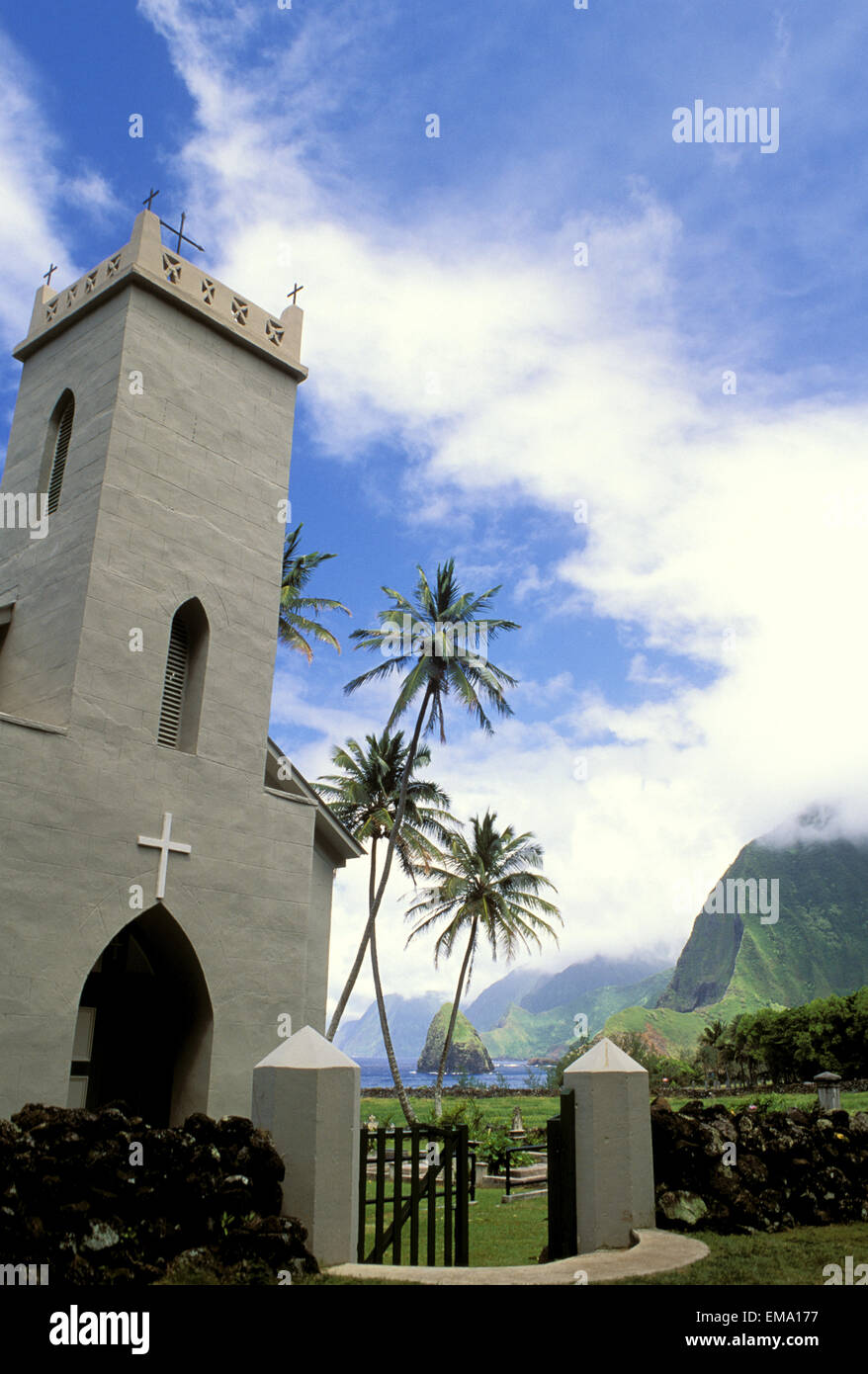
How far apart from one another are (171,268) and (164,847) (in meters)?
9.04

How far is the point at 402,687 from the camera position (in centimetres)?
2983

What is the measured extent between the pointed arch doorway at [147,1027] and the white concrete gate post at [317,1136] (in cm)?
553

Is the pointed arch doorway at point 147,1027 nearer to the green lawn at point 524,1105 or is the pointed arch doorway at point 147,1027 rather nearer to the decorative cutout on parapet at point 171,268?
A: the decorative cutout on parapet at point 171,268

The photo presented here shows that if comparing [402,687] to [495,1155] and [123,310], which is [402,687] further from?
[123,310]

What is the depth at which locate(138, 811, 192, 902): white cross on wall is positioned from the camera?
12836 mm

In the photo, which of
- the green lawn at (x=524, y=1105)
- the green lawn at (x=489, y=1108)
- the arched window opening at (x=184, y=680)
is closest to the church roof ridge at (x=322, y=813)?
the arched window opening at (x=184, y=680)

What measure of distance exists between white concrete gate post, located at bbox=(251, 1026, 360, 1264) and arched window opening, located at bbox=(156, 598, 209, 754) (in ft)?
22.1

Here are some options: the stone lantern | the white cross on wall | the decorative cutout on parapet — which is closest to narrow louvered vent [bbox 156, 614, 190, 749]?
the white cross on wall

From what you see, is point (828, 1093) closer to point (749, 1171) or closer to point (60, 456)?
point (749, 1171)

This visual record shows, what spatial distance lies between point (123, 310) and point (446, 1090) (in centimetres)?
4234

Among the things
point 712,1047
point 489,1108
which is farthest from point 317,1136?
point 712,1047

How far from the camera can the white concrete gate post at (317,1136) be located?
298 inches
